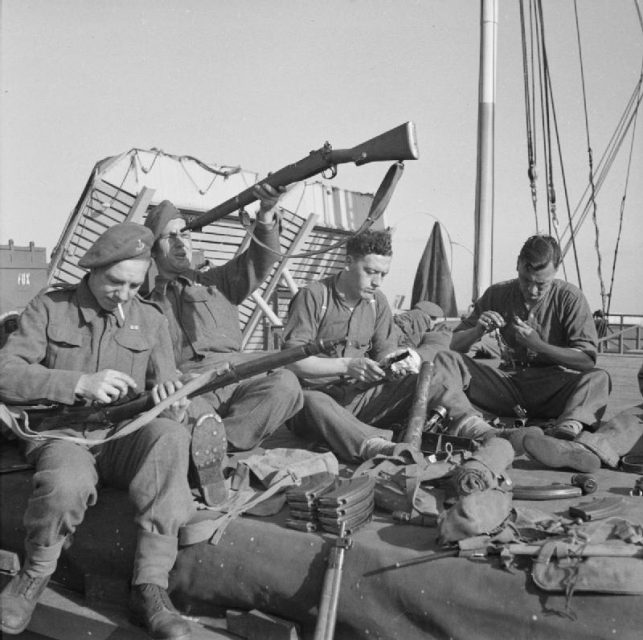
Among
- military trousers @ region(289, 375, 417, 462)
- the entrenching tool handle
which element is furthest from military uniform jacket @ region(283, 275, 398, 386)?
the entrenching tool handle

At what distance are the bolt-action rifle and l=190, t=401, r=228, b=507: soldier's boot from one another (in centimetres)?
16

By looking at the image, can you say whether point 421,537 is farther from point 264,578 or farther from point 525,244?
point 525,244

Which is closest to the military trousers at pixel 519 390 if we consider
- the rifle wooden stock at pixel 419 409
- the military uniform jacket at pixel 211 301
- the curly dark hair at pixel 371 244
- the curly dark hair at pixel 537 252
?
the rifle wooden stock at pixel 419 409

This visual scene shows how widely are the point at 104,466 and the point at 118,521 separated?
24 cm

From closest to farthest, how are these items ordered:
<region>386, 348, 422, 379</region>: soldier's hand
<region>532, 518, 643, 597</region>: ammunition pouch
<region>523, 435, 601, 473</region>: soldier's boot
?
1. <region>532, 518, 643, 597</region>: ammunition pouch
2. <region>523, 435, 601, 473</region>: soldier's boot
3. <region>386, 348, 422, 379</region>: soldier's hand

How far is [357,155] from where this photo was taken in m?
4.28

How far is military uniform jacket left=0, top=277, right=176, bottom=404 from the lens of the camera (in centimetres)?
338

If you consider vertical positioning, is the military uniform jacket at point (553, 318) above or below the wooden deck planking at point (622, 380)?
above

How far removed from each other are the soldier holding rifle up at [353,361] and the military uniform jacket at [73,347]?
972 mm

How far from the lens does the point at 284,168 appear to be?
4625 mm

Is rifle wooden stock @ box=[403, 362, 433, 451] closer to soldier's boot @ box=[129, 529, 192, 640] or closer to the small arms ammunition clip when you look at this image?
the small arms ammunition clip

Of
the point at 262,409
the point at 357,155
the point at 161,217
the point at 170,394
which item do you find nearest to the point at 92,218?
the point at 161,217

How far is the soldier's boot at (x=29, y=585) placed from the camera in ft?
10.1

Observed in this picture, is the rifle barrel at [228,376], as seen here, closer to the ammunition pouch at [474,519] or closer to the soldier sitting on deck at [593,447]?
the ammunition pouch at [474,519]
